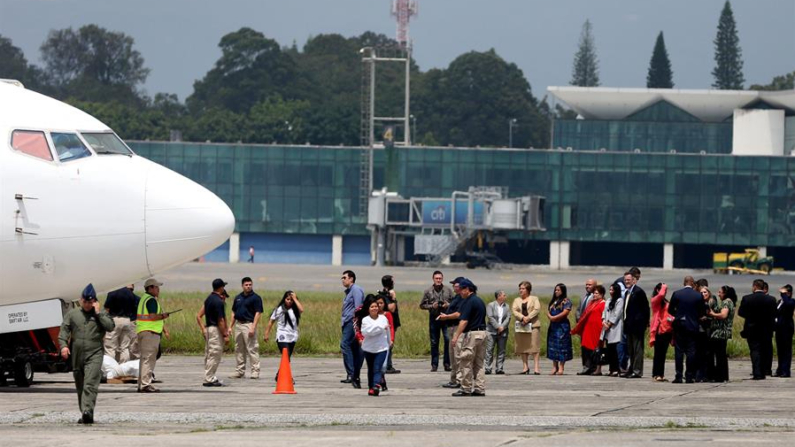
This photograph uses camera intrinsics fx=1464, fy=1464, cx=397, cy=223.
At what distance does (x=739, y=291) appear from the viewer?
7562cm

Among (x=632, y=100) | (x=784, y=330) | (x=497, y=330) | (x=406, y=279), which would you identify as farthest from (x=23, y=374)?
(x=632, y=100)

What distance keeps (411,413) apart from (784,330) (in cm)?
1129

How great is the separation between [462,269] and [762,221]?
27.5 meters

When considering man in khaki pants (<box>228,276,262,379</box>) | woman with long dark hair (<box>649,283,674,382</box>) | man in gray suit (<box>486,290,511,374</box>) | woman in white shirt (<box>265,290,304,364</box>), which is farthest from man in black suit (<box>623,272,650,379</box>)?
man in khaki pants (<box>228,276,262,379</box>)

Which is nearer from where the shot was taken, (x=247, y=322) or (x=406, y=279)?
(x=247, y=322)

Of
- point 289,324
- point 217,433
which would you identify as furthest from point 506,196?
point 217,433

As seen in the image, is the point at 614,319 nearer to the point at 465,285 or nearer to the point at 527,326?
the point at 527,326

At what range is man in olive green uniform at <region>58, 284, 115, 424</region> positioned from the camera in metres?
21.0

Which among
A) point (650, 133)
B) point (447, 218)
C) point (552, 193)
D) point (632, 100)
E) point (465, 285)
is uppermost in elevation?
point (632, 100)

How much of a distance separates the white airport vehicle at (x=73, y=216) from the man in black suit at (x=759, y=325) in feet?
38.1

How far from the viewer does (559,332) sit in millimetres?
31391

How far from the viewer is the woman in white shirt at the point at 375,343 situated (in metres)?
25.7

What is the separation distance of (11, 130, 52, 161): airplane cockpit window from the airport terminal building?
96.8 meters

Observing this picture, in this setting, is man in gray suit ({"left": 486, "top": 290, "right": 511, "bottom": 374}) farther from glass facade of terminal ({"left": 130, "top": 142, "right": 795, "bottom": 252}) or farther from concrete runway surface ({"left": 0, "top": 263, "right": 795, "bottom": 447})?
glass facade of terminal ({"left": 130, "top": 142, "right": 795, "bottom": 252})
